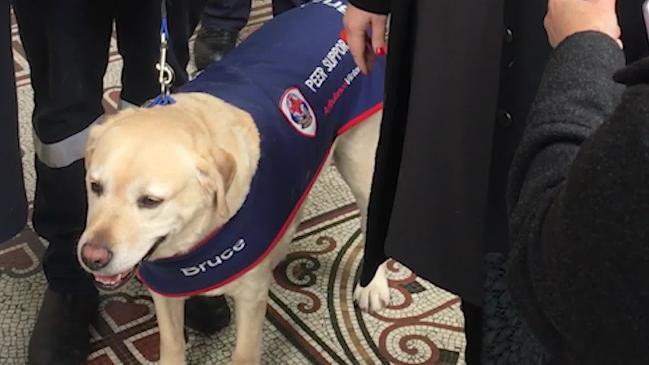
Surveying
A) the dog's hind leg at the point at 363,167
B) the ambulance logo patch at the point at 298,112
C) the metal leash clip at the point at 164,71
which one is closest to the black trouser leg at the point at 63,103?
the metal leash clip at the point at 164,71

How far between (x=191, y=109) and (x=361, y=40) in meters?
0.34

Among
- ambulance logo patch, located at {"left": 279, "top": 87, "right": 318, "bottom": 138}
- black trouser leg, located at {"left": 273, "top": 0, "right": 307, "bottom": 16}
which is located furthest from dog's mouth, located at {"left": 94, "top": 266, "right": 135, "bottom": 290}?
black trouser leg, located at {"left": 273, "top": 0, "right": 307, "bottom": 16}

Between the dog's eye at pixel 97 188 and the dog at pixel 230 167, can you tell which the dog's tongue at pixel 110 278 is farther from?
the dog's eye at pixel 97 188

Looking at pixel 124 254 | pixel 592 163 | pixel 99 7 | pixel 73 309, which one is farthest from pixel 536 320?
pixel 73 309

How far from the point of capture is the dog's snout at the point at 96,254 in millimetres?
1262

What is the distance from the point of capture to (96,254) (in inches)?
49.7

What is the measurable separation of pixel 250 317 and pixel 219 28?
1477 millimetres

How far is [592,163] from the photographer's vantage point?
61 cm

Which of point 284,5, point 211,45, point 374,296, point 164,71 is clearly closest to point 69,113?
point 164,71

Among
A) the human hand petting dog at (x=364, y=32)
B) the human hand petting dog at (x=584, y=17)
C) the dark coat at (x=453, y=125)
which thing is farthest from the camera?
the human hand petting dog at (x=364, y=32)

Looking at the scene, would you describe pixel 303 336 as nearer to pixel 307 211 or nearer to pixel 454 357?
pixel 454 357

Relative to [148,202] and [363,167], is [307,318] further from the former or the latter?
[148,202]

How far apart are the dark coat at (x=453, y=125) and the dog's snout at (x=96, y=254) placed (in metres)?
0.39

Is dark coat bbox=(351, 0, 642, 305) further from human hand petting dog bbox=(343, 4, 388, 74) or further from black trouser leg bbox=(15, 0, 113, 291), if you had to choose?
black trouser leg bbox=(15, 0, 113, 291)
